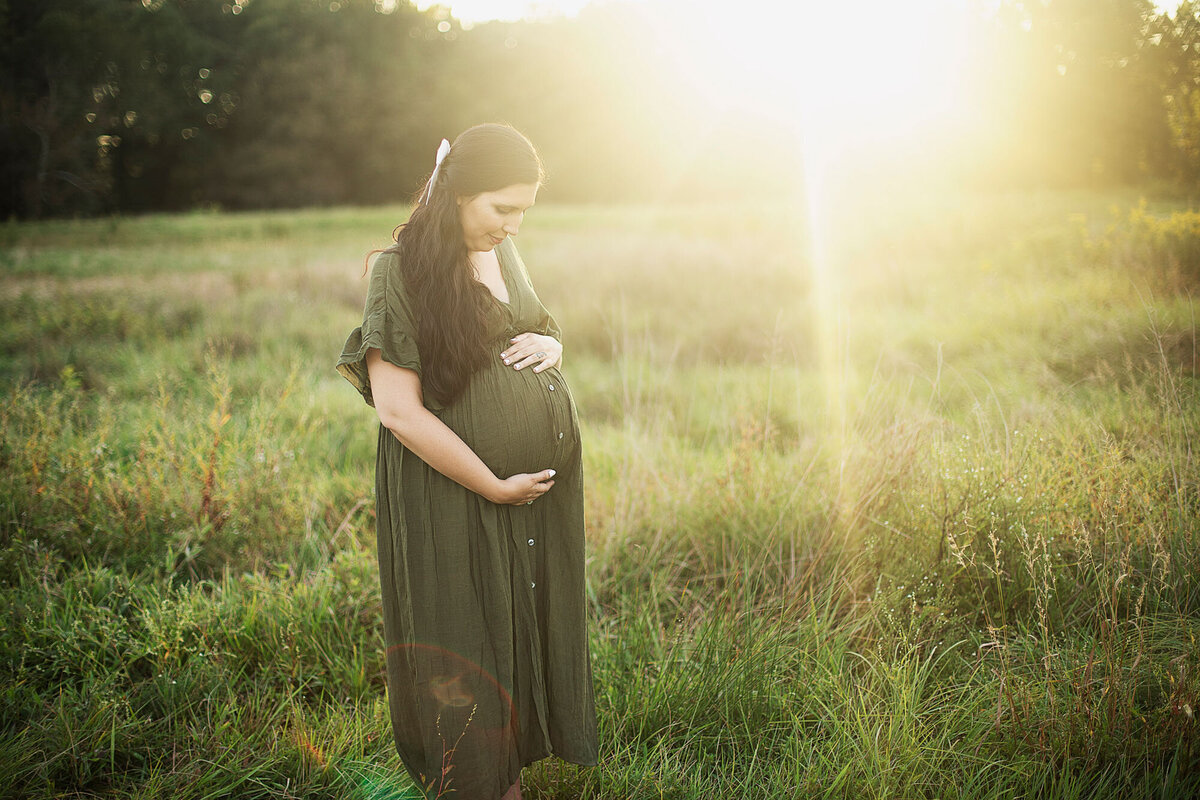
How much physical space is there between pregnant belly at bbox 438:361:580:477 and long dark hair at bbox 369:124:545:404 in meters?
0.06

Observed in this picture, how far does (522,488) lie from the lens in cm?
191

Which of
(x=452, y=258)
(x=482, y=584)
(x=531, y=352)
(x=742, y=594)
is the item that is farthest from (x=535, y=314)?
(x=742, y=594)

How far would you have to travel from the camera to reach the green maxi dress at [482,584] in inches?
74.6

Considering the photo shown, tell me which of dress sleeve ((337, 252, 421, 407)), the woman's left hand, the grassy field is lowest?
the grassy field

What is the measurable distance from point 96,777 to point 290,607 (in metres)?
0.82

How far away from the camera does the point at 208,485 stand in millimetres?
3518

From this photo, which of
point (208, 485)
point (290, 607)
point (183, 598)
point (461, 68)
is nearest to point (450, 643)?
point (290, 607)

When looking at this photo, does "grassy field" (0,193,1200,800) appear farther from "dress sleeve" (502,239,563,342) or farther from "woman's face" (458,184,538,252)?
"woman's face" (458,184,538,252)

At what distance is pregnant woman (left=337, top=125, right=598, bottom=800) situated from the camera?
181 centimetres

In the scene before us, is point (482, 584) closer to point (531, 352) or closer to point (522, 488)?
point (522, 488)

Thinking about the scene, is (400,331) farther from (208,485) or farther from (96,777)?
(208,485)

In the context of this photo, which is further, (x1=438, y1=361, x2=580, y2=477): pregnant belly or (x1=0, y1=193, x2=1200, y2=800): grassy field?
(x1=0, y1=193, x2=1200, y2=800): grassy field

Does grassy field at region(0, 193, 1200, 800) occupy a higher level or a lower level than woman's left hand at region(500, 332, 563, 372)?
lower

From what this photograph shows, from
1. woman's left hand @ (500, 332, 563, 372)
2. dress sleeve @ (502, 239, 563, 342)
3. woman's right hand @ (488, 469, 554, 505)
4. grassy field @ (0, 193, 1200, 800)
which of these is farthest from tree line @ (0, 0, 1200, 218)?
woman's right hand @ (488, 469, 554, 505)
